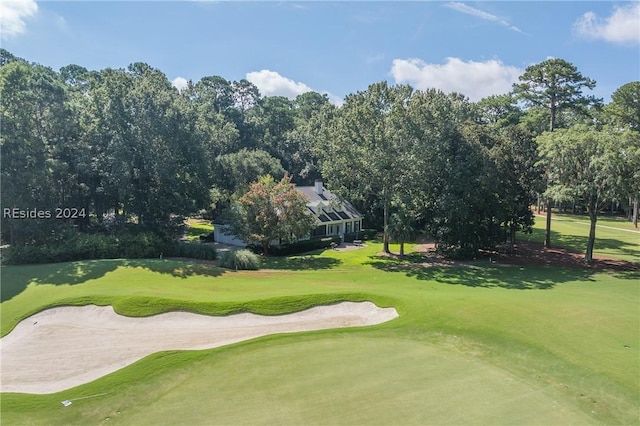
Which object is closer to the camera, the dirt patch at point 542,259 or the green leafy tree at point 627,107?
the dirt patch at point 542,259

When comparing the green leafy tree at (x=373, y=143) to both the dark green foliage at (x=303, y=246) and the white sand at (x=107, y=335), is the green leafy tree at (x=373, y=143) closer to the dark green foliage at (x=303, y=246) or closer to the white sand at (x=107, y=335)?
the dark green foliage at (x=303, y=246)

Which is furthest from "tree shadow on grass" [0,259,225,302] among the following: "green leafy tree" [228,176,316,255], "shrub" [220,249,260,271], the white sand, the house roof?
the house roof

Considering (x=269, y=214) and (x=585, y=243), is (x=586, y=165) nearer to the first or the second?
(x=585, y=243)

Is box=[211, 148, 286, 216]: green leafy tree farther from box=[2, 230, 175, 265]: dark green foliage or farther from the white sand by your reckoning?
the white sand

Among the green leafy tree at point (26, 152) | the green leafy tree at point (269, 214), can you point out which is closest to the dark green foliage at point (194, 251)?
the green leafy tree at point (269, 214)

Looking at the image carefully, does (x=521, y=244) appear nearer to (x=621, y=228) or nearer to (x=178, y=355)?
(x=621, y=228)

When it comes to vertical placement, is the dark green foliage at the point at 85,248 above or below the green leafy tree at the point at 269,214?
below

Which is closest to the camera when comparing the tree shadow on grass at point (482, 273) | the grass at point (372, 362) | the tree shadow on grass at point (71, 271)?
the grass at point (372, 362)
